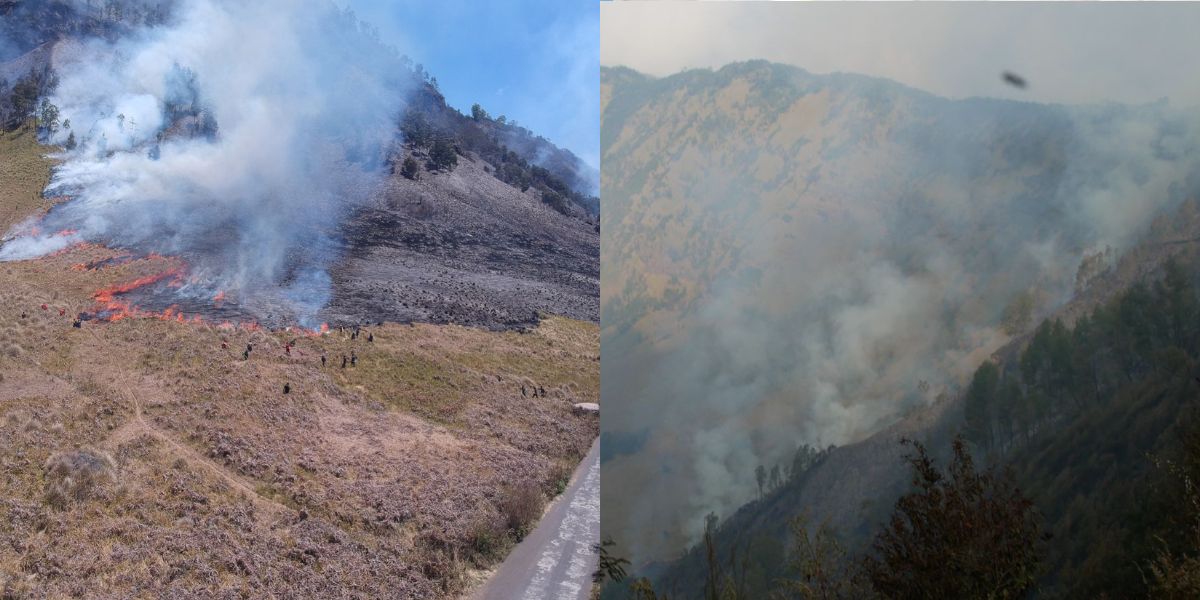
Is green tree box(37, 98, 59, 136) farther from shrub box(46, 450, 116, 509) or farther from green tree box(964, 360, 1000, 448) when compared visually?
green tree box(964, 360, 1000, 448)

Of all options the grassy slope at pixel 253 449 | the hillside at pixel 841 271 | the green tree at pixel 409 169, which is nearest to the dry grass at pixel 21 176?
the grassy slope at pixel 253 449

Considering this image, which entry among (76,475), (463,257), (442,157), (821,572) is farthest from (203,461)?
(442,157)

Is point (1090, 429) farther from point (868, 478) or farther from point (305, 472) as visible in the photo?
point (305, 472)

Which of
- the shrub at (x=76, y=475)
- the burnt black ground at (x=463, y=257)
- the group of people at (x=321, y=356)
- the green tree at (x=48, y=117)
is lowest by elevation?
the shrub at (x=76, y=475)

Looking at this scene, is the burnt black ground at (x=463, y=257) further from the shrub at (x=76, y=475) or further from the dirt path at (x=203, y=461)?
the shrub at (x=76, y=475)

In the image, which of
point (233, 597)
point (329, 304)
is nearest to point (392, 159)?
point (329, 304)

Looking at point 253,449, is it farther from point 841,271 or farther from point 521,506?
point 841,271

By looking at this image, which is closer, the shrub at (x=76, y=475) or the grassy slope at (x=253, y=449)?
the grassy slope at (x=253, y=449)
